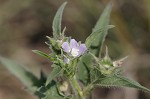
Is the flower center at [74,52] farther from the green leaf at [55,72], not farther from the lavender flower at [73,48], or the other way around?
the green leaf at [55,72]

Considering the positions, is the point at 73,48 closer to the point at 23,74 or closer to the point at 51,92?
the point at 51,92

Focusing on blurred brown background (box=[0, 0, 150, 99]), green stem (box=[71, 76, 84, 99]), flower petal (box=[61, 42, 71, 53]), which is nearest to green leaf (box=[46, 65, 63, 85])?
flower petal (box=[61, 42, 71, 53])

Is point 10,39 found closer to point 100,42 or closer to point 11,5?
point 11,5

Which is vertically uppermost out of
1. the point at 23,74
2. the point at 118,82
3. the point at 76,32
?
the point at 76,32

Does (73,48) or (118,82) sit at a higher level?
(73,48)

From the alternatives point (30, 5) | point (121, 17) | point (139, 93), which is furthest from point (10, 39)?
point (139, 93)

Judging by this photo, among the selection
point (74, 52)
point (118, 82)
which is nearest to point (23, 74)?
point (74, 52)
